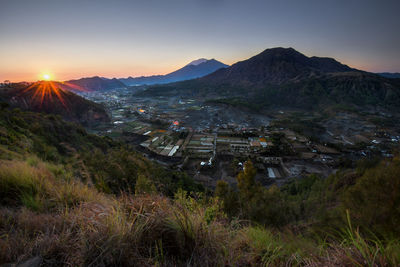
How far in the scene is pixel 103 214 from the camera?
1.44 metres

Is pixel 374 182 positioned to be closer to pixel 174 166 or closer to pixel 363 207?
pixel 363 207

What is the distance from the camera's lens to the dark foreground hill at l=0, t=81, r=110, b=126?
35609 mm

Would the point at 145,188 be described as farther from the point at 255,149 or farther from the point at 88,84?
the point at 88,84

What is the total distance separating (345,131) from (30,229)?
61.3m

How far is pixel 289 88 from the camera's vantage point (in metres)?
97.5

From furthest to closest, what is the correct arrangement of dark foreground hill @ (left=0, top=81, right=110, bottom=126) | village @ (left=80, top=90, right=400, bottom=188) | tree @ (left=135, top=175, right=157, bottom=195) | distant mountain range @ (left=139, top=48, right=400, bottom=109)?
distant mountain range @ (left=139, top=48, right=400, bottom=109) < dark foreground hill @ (left=0, top=81, right=110, bottom=126) < village @ (left=80, top=90, right=400, bottom=188) < tree @ (left=135, top=175, right=157, bottom=195)

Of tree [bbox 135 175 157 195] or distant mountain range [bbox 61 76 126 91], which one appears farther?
distant mountain range [bbox 61 76 126 91]

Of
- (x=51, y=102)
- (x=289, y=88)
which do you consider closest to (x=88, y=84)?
(x=51, y=102)

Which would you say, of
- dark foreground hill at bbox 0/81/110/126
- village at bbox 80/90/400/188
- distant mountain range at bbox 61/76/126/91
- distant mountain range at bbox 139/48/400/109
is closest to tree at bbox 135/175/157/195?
village at bbox 80/90/400/188

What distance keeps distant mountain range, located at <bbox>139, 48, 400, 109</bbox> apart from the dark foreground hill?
57.0m

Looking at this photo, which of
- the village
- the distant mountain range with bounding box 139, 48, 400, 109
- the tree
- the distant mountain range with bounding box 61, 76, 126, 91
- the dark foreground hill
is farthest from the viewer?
the distant mountain range with bounding box 61, 76, 126, 91

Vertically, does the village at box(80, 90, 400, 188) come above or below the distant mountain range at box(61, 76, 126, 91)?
below

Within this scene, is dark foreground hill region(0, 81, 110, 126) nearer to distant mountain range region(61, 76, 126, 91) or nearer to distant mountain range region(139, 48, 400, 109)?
distant mountain range region(139, 48, 400, 109)

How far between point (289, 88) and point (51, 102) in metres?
110
